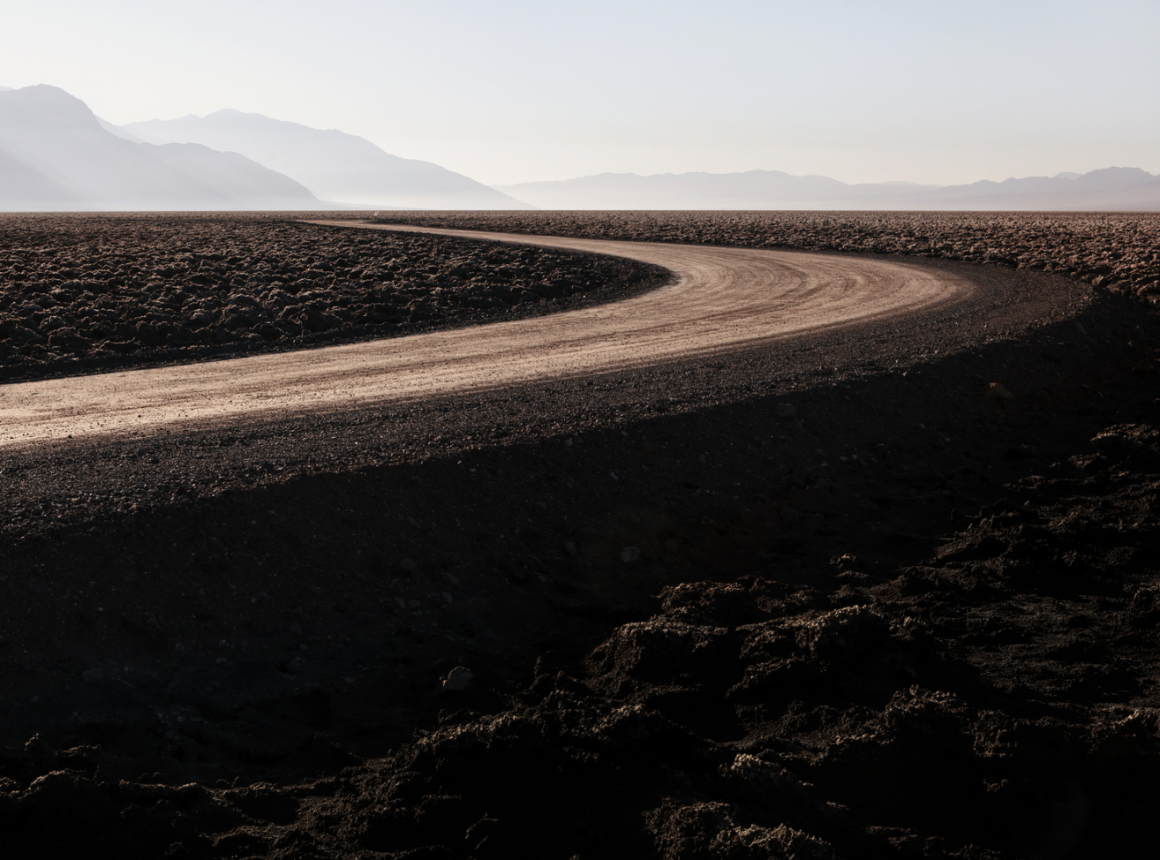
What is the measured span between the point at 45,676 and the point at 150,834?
178cm

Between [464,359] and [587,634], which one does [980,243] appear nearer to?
[464,359]

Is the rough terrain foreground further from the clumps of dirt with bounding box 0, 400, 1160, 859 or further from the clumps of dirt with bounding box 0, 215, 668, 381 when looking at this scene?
the clumps of dirt with bounding box 0, 215, 668, 381

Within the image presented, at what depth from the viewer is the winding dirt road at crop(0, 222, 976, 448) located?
943 cm

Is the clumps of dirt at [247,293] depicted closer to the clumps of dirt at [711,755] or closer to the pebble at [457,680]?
the pebble at [457,680]

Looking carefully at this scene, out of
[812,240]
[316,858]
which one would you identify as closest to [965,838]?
[316,858]

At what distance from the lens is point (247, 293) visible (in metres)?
Answer: 19.1

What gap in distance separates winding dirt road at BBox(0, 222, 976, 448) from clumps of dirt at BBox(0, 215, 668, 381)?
4.56 ft

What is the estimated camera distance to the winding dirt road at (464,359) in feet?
30.9

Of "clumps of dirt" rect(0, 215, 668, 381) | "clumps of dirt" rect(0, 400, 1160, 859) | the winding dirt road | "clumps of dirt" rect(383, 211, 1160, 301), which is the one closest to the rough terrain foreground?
"clumps of dirt" rect(0, 400, 1160, 859)

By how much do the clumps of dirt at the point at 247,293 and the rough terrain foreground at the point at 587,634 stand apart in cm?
648

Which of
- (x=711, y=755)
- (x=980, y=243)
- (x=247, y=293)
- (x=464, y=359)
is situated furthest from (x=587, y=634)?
(x=980, y=243)

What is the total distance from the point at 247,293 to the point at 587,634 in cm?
1594

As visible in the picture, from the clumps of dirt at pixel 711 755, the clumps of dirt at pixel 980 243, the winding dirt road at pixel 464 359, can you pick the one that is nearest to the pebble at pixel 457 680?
the clumps of dirt at pixel 711 755

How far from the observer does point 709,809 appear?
3559 mm
